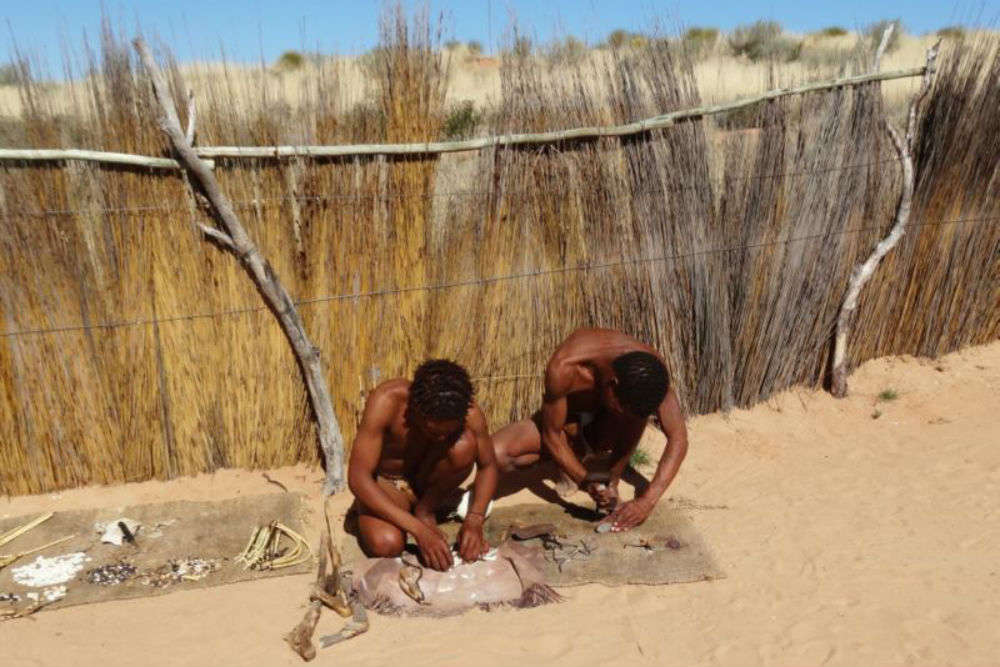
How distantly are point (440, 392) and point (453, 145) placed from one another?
4.36 feet

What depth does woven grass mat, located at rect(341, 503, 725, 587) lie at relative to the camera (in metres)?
3.24

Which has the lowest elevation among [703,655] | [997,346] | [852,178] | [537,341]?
[703,655]

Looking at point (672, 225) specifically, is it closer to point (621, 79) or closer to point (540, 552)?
point (621, 79)

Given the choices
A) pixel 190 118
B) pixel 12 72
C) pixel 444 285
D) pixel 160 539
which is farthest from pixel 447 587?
A: pixel 12 72

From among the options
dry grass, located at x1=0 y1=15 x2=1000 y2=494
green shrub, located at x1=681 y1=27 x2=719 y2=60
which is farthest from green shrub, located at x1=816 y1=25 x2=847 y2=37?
dry grass, located at x1=0 y1=15 x2=1000 y2=494

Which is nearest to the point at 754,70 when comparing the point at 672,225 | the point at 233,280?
the point at 672,225

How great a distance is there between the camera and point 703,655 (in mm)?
2791

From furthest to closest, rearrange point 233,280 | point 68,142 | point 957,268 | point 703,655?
1. point 957,268
2. point 233,280
3. point 68,142
4. point 703,655

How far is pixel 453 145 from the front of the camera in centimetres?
368

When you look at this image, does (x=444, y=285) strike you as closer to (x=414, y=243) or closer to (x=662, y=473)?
(x=414, y=243)

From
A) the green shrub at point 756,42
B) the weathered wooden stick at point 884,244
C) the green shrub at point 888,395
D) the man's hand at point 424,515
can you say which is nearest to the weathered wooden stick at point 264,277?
the man's hand at point 424,515

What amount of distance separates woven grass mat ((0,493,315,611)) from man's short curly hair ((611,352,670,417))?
149 cm

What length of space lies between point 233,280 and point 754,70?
18.5m

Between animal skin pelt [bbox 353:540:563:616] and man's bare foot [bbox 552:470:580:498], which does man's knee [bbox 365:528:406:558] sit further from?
man's bare foot [bbox 552:470:580:498]
